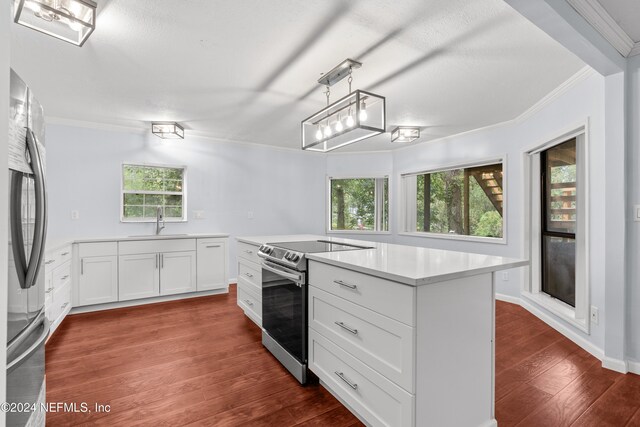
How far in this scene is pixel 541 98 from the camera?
3.06 m

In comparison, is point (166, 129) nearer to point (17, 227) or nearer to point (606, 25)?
point (17, 227)

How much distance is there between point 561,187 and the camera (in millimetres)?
3139

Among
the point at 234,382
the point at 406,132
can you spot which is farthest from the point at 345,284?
the point at 406,132

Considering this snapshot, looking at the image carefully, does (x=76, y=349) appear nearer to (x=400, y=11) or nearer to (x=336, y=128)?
(x=336, y=128)

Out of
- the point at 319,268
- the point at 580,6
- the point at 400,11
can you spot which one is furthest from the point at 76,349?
the point at 580,6

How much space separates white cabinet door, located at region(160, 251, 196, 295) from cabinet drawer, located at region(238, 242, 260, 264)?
3.83 feet

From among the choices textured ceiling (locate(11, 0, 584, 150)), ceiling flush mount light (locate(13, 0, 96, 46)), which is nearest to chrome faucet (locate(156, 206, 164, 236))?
textured ceiling (locate(11, 0, 584, 150))

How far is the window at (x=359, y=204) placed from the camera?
5621 millimetres

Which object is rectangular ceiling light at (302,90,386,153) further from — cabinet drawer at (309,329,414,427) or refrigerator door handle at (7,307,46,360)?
refrigerator door handle at (7,307,46,360)

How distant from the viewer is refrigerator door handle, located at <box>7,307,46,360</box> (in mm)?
1093

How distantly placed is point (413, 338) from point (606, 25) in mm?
2256

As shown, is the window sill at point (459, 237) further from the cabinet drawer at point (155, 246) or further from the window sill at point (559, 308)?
the cabinet drawer at point (155, 246)

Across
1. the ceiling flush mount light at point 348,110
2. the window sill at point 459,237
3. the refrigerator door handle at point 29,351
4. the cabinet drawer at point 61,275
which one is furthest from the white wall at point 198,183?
the ceiling flush mount light at point 348,110

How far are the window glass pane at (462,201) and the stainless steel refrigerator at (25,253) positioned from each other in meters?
4.51
